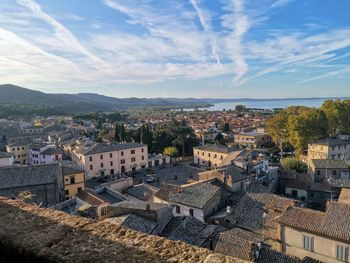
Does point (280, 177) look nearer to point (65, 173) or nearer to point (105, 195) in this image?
point (105, 195)

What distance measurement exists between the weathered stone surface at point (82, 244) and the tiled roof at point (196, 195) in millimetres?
17116

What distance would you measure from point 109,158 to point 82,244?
126 feet

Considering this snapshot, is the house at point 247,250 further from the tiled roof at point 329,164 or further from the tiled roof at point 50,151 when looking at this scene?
the tiled roof at point 50,151

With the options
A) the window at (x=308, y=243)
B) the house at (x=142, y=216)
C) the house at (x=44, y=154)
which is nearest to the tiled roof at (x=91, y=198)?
the house at (x=142, y=216)

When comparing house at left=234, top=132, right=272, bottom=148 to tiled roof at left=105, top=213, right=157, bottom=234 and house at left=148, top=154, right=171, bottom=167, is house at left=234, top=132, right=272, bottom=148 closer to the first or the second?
house at left=148, top=154, right=171, bottom=167

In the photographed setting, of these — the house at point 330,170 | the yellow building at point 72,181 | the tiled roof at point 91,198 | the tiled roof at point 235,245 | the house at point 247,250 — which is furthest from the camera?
the house at point 330,170

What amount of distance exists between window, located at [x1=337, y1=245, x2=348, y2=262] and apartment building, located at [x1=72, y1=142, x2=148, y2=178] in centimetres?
3077

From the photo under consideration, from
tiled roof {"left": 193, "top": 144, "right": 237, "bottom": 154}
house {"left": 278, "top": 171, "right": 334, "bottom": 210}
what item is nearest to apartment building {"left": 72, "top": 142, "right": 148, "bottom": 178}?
tiled roof {"left": 193, "top": 144, "right": 237, "bottom": 154}

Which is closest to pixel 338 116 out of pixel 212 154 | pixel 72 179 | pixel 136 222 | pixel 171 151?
pixel 212 154

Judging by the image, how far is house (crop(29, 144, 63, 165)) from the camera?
1715 inches

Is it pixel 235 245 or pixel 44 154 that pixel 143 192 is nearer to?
pixel 235 245

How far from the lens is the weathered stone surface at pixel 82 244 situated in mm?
2752

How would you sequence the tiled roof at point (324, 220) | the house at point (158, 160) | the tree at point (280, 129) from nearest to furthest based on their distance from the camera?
the tiled roof at point (324, 220) → the house at point (158, 160) → the tree at point (280, 129)

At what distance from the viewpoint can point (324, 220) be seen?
1467cm
